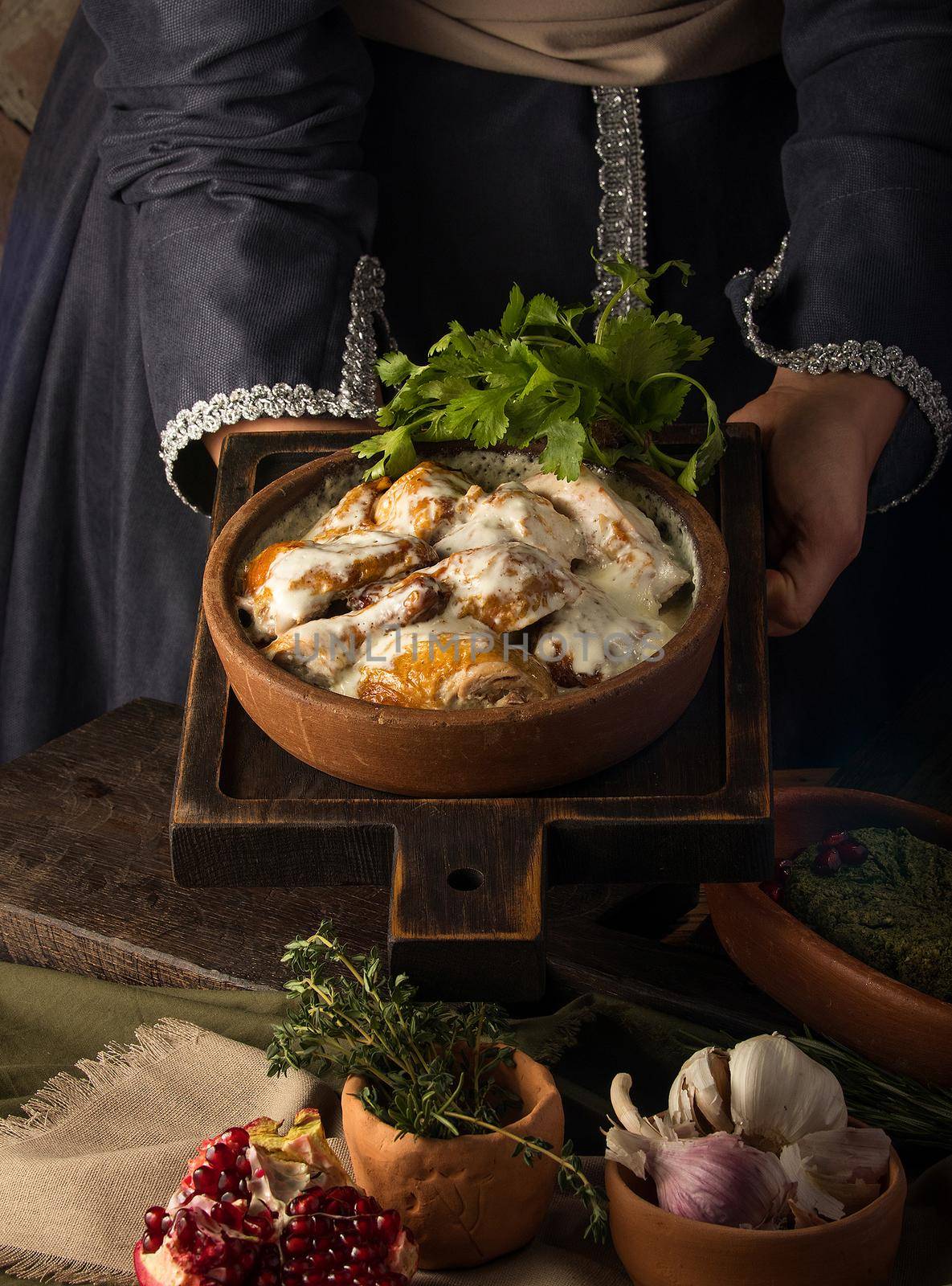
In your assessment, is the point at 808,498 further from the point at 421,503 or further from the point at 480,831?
the point at 480,831

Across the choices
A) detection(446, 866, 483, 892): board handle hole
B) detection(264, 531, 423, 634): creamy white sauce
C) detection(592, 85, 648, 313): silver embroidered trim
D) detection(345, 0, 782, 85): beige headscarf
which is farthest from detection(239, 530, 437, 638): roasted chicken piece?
detection(345, 0, 782, 85): beige headscarf

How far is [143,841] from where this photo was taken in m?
1.37

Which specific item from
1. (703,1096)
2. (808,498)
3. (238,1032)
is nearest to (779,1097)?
(703,1096)

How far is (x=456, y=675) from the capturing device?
855 mm

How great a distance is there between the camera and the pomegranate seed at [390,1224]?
2.65 feet

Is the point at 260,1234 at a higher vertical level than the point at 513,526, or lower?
lower

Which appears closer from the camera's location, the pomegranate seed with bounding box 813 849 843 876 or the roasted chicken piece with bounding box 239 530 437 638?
the roasted chicken piece with bounding box 239 530 437 638

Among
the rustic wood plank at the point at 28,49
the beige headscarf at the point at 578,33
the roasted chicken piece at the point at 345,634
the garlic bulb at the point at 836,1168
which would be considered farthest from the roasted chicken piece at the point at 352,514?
the rustic wood plank at the point at 28,49

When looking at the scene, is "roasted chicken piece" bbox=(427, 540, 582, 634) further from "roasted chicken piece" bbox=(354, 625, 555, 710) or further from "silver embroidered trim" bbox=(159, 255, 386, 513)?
"silver embroidered trim" bbox=(159, 255, 386, 513)

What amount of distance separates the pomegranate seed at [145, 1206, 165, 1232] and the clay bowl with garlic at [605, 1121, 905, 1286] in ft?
1.00

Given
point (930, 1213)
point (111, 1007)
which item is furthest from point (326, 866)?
point (930, 1213)

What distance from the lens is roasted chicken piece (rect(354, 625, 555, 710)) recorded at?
85cm

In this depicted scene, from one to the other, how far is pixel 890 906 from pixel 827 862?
0.07m

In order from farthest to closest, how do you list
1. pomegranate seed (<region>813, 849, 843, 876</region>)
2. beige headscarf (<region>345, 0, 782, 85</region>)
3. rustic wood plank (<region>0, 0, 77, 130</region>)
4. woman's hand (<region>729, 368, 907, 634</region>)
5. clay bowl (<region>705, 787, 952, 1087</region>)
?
rustic wood plank (<region>0, 0, 77, 130</region>)
beige headscarf (<region>345, 0, 782, 85</region>)
woman's hand (<region>729, 368, 907, 634</region>)
pomegranate seed (<region>813, 849, 843, 876</region>)
clay bowl (<region>705, 787, 952, 1087</region>)
